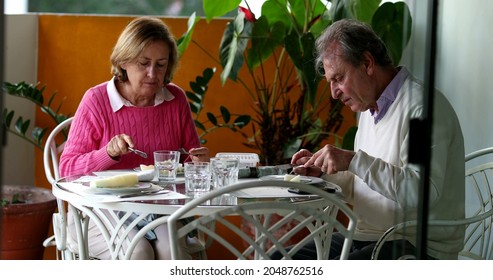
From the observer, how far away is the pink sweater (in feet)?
8.70

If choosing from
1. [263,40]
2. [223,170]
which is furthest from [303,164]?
[263,40]

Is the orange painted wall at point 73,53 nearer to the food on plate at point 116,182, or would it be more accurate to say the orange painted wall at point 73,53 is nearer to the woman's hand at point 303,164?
the woman's hand at point 303,164

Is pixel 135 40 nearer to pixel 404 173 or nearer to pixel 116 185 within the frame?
pixel 116 185

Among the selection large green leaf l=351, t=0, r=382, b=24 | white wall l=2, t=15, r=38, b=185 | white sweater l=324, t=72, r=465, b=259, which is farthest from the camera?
white wall l=2, t=15, r=38, b=185

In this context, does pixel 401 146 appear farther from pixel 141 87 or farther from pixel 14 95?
pixel 14 95

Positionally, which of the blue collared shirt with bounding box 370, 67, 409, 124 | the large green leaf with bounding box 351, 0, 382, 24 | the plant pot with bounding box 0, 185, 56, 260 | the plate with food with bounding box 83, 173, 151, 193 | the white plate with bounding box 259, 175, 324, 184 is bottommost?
the plant pot with bounding box 0, 185, 56, 260

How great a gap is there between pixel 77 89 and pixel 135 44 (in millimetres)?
1318

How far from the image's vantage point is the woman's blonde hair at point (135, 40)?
281 cm

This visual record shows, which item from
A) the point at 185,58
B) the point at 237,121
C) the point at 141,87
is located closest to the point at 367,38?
the point at 141,87

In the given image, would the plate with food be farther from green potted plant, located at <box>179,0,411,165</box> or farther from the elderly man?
green potted plant, located at <box>179,0,411,165</box>

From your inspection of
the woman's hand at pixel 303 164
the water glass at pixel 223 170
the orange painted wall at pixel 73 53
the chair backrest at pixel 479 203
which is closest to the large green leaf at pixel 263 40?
the orange painted wall at pixel 73 53

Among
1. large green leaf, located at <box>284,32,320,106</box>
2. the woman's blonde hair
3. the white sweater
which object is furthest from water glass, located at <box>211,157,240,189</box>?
large green leaf, located at <box>284,32,320,106</box>

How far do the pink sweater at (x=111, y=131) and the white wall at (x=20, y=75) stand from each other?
4.22 feet

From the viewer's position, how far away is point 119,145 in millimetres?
2514
